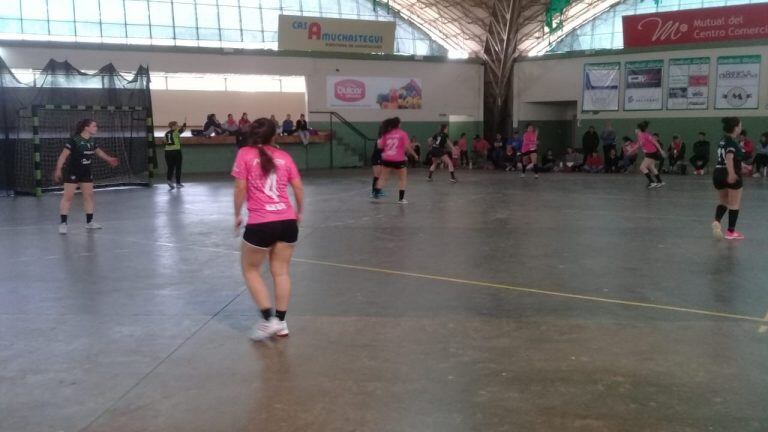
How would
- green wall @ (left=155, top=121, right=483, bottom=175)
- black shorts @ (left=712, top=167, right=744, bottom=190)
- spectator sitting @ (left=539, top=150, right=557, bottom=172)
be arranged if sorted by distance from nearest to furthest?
1. black shorts @ (left=712, top=167, right=744, bottom=190)
2. green wall @ (left=155, top=121, right=483, bottom=175)
3. spectator sitting @ (left=539, top=150, right=557, bottom=172)

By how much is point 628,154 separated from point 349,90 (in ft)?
36.9

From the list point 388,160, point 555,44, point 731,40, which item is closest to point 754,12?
point 731,40

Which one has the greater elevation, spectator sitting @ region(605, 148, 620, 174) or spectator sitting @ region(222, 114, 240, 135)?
spectator sitting @ region(222, 114, 240, 135)

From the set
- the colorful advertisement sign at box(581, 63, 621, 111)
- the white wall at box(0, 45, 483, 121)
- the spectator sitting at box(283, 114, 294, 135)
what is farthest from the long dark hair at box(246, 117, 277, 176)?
the colorful advertisement sign at box(581, 63, 621, 111)

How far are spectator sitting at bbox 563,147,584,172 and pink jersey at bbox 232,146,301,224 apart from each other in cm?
2233

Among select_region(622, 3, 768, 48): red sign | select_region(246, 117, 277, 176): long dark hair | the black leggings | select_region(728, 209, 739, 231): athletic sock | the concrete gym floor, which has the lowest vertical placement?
the concrete gym floor

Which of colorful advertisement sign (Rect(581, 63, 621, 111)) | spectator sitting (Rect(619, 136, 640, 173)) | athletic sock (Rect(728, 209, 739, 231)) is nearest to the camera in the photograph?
athletic sock (Rect(728, 209, 739, 231))

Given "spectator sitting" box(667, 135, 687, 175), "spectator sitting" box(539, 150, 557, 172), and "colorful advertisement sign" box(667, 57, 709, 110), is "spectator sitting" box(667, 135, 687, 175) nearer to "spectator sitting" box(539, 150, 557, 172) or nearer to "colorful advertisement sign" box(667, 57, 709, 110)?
"colorful advertisement sign" box(667, 57, 709, 110)

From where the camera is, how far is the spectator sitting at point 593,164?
83.2ft

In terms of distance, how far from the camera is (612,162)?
25141 millimetres

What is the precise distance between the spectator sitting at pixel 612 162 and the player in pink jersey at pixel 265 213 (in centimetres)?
2184

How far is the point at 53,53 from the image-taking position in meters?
22.9

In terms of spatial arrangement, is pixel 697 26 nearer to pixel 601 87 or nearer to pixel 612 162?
pixel 601 87

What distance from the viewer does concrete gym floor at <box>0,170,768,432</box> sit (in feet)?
12.6
